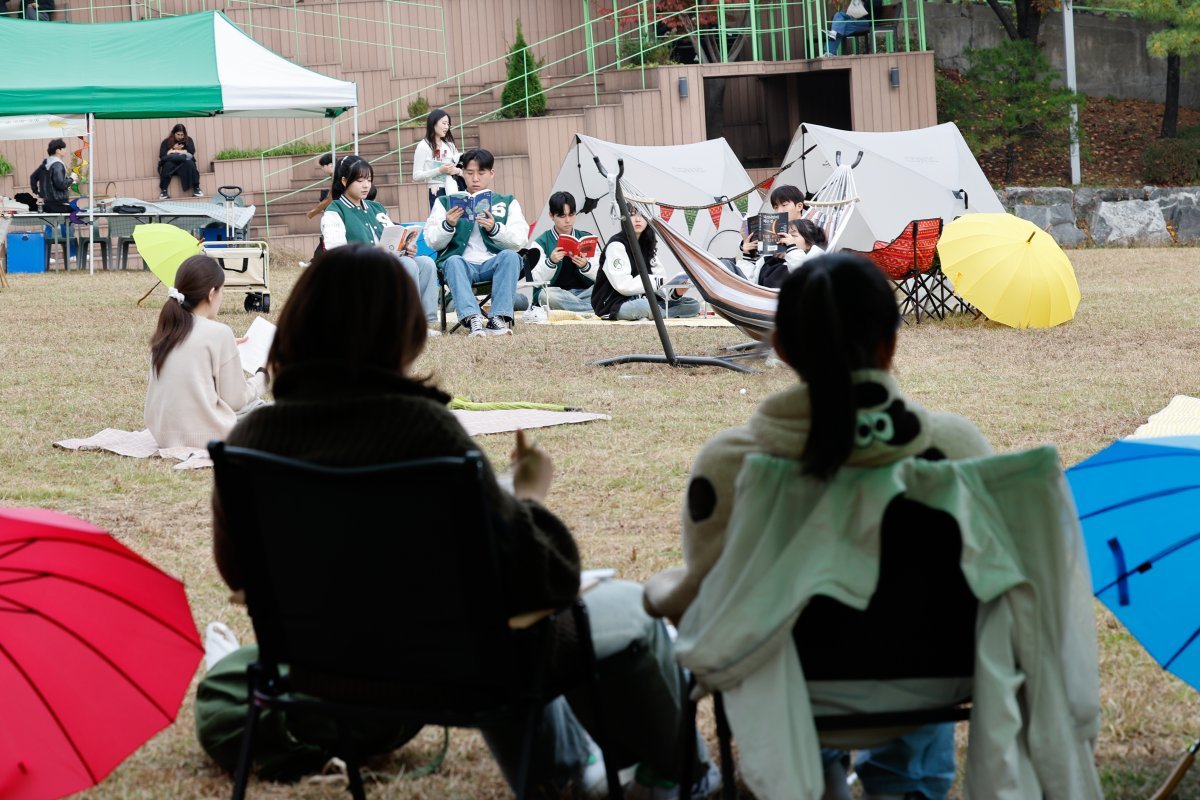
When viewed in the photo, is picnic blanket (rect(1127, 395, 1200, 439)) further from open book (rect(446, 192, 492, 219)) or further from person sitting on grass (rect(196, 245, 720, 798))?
open book (rect(446, 192, 492, 219))

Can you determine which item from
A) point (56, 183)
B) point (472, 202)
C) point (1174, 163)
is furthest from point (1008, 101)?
point (472, 202)

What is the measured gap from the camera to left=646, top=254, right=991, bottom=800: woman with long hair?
210 centimetres

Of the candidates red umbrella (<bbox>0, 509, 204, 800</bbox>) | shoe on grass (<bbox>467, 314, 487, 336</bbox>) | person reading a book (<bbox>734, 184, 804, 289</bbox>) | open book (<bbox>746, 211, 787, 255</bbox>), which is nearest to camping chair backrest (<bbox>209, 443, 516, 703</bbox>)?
red umbrella (<bbox>0, 509, 204, 800</bbox>)

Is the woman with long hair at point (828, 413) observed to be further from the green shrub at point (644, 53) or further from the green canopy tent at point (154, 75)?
the green shrub at point (644, 53)

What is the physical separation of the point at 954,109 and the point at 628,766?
18500 mm

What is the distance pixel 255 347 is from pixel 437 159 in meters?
4.79

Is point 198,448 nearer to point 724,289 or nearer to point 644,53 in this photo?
point 724,289

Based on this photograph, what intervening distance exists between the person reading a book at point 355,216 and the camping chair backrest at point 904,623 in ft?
24.3

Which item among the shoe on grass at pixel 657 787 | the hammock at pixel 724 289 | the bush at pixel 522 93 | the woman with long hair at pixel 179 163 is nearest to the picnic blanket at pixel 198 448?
the hammock at pixel 724 289

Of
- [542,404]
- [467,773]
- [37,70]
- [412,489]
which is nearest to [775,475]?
[412,489]

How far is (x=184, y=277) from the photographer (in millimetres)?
5754

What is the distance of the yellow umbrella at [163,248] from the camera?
11.1 m

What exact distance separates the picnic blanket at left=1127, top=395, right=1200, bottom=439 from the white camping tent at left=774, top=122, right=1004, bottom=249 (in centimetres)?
937

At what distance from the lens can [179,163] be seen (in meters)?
18.0
